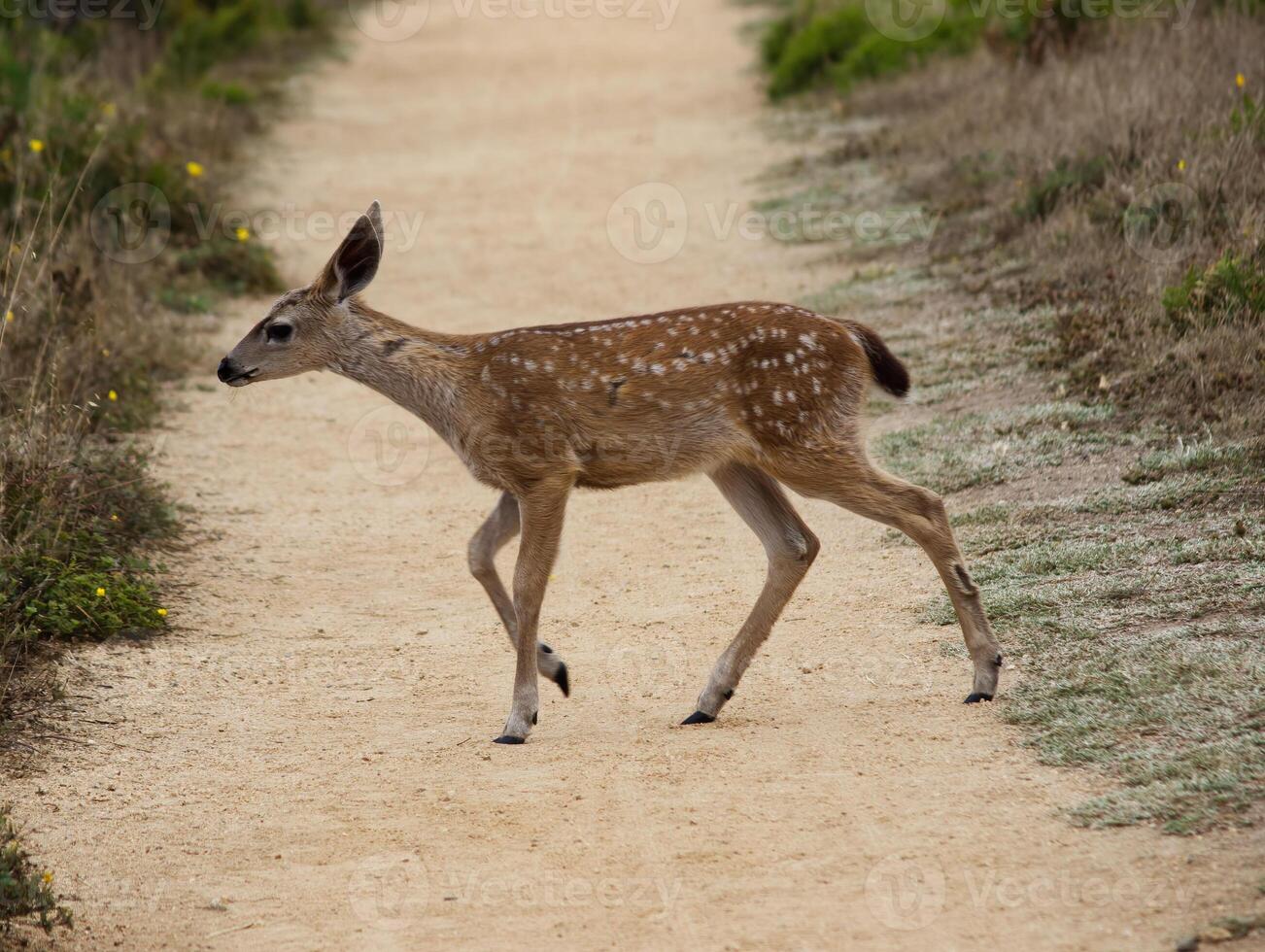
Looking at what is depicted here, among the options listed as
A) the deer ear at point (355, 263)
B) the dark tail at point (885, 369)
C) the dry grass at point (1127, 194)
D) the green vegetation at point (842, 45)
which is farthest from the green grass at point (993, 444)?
the green vegetation at point (842, 45)

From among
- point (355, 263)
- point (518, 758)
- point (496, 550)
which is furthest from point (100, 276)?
point (518, 758)

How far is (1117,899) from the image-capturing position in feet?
16.7

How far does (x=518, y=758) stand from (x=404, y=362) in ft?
6.89

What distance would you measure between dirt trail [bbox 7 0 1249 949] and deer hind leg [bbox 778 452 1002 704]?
0.47 metres

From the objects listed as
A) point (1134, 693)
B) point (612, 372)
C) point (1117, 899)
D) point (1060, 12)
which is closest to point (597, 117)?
point (1060, 12)

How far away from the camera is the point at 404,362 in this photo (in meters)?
7.67

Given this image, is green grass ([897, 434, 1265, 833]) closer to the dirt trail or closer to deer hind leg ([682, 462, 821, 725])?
the dirt trail

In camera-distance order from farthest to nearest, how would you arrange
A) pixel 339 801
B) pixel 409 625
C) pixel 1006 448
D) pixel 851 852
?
pixel 1006 448, pixel 409 625, pixel 339 801, pixel 851 852

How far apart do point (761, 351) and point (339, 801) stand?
272 centimetres

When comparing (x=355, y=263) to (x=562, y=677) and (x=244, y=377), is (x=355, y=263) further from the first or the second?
(x=562, y=677)

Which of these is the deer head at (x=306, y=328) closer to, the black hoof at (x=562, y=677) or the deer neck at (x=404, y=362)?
the deer neck at (x=404, y=362)

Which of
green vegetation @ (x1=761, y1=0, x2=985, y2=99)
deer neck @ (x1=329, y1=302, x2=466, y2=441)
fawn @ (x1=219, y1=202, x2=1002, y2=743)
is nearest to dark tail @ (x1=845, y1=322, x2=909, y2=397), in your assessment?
fawn @ (x1=219, y1=202, x2=1002, y2=743)

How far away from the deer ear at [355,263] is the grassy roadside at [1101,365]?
330cm

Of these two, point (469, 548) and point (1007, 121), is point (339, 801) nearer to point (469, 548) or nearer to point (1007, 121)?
point (469, 548)
